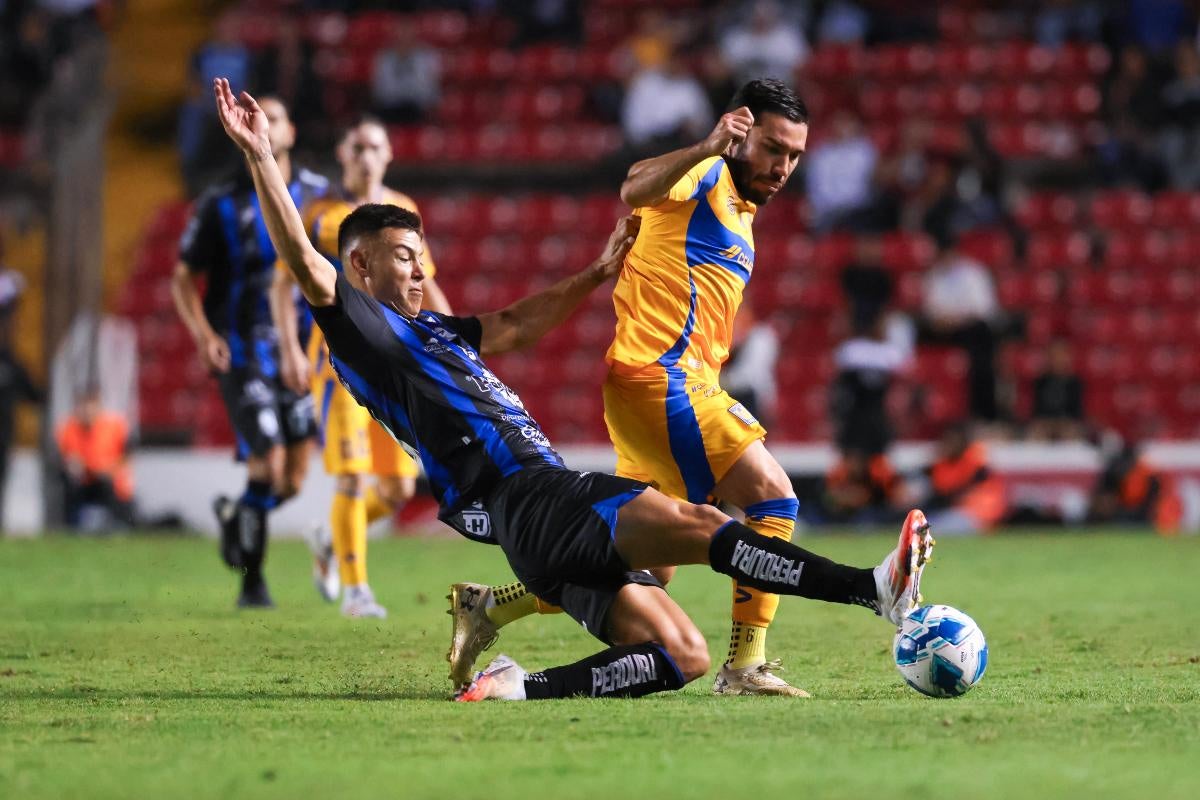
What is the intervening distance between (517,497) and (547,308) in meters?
1.00

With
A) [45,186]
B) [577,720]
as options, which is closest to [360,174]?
[577,720]

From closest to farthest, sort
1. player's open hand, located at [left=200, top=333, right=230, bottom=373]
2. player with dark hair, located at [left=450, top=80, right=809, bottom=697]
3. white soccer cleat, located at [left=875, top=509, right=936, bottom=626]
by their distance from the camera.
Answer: white soccer cleat, located at [left=875, top=509, right=936, bottom=626], player with dark hair, located at [left=450, top=80, right=809, bottom=697], player's open hand, located at [left=200, top=333, right=230, bottom=373]

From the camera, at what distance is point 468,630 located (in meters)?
6.57

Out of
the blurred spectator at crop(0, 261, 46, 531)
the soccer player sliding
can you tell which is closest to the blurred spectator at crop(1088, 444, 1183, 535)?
the blurred spectator at crop(0, 261, 46, 531)

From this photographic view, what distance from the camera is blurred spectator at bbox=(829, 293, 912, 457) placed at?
1711 cm

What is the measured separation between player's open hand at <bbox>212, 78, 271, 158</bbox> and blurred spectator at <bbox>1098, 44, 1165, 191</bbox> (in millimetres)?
15620

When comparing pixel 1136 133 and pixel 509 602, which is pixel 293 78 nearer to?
pixel 1136 133

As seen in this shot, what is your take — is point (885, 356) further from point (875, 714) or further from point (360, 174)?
point (875, 714)

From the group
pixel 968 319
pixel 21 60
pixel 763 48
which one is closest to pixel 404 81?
pixel 763 48

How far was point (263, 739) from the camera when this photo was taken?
17.1 ft

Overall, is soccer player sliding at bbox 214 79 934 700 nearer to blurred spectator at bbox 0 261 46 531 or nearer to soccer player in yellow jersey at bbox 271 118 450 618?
soccer player in yellow jersey at bbox 271 118 450 618

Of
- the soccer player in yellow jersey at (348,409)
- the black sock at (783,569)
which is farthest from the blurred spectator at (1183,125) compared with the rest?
the black sock at (783,569)

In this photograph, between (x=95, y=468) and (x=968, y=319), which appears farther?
(x=968, y=319)

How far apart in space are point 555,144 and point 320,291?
15.3 metres
